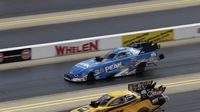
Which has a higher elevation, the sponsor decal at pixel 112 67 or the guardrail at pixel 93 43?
the guardrail at pixel 93 43

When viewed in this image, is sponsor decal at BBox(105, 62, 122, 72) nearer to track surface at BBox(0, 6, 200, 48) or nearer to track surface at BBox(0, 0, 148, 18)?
track surface at BBox(0, 6, 200, 48)

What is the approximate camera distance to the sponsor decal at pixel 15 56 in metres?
32.6

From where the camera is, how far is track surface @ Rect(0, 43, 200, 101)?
27766mm

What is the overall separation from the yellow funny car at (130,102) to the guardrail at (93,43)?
10.1 meters

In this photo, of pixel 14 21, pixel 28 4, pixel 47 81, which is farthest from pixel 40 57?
pixel 28 4

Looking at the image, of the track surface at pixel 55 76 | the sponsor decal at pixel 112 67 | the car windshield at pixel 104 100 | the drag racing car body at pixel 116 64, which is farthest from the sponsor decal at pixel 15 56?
the car windshield at pixel 104 100

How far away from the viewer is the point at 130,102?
23125mm

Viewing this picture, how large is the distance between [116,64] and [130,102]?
614 centimetres

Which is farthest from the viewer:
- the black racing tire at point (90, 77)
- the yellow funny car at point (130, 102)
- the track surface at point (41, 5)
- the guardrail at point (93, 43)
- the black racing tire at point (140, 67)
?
the track surface at point (41, 5)

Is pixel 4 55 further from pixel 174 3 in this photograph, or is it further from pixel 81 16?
pixel 174 3

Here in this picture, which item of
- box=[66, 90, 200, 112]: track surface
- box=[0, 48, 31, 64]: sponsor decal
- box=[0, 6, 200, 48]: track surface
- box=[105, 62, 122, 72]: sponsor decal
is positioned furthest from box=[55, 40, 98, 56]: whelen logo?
box=[66, 90, 200, 112]: track surface

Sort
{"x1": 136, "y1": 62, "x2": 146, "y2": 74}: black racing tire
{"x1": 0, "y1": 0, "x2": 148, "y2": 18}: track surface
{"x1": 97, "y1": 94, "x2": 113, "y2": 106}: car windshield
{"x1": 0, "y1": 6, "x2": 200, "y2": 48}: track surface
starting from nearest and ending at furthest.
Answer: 1. {"x1": 97, "y1": 94, "x2": 113, "y2": 106}: car windshield
2. {"x1": 136, "y1": 62, "x2": 146, "y2": 74}: black racing tire
3. {"x1": 0, "y1": 6, "x2": 200, "y2": 48}: track surface
4. {"x1": 0, "y1": 0, "x2": 148, "y2": 18}: track surface

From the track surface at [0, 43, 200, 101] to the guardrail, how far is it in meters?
1.48

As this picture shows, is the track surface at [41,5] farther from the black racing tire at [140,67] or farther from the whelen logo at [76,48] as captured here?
the black racing tire at [140,67]
